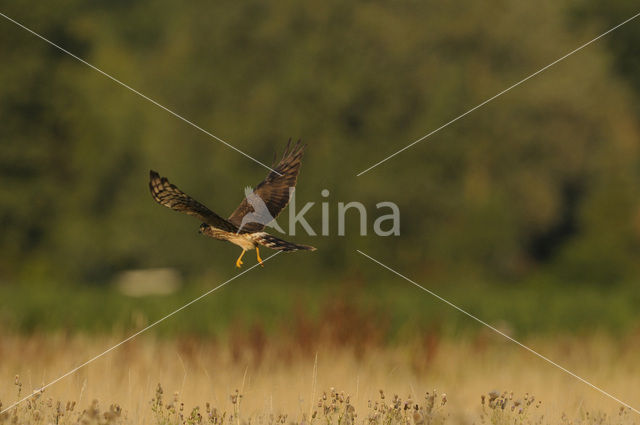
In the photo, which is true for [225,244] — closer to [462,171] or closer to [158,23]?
[462,171]

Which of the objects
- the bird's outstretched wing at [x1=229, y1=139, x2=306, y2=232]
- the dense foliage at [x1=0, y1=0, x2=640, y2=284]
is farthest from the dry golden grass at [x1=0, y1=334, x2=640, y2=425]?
the dense foliage at [x1=0, y1=0, x2=640, y2=284]

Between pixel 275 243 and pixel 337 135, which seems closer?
pixel 275 243

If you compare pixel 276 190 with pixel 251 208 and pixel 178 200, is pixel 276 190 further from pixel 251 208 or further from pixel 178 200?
pixel 178 200

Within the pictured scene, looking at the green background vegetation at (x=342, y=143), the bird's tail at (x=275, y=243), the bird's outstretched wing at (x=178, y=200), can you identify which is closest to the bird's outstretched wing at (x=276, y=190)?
the bird's tail at (x=275, y=243)

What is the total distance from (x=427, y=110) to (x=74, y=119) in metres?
14.1

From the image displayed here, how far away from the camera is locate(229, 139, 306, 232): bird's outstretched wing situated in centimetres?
612

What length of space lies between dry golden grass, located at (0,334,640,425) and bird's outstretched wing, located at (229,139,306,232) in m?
1.15

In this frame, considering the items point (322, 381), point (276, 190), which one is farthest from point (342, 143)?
point (276, 190)

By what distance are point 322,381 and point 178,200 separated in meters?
3.67

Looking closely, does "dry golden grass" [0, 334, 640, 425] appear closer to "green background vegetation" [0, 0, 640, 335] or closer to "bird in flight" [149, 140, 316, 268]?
"bird in flight" [149, 140, 316, 268]

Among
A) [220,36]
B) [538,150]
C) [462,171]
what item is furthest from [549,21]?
[220,36]

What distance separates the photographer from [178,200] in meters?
5.20

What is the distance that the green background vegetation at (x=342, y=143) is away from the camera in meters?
25.8

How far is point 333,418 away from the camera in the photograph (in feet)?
19.3
